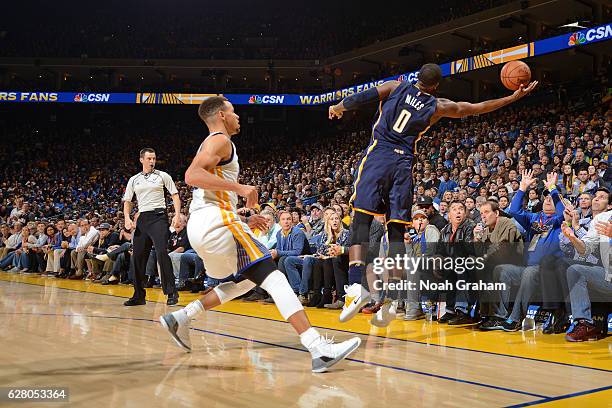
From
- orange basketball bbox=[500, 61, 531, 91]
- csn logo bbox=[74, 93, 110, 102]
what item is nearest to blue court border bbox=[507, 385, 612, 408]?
orange basketball bbox=[500, 61, 531, 91]

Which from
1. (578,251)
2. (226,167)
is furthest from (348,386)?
(578,251)

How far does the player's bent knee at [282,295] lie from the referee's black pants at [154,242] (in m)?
3.65

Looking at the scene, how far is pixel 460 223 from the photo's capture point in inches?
254

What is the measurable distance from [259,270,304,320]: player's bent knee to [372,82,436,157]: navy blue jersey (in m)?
1.63

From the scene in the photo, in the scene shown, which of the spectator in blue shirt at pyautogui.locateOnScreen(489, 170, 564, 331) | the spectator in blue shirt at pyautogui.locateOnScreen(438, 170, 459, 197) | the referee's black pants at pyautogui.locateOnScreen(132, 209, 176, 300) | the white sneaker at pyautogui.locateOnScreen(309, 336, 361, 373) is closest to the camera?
the white sneaker at pyautogui.locateOnScreen(309, 336, 361, 373)

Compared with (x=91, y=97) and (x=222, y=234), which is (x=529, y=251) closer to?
(x=222, y=234)

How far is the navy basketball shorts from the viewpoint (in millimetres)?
4750

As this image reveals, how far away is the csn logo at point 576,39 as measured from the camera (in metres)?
16.7

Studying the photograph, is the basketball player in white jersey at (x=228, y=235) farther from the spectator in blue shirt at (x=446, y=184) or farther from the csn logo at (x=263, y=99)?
the csn logo at (x=263, y=99)

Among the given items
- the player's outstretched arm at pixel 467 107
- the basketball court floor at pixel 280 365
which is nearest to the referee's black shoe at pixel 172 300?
the basketball court floor at pixel 280 365

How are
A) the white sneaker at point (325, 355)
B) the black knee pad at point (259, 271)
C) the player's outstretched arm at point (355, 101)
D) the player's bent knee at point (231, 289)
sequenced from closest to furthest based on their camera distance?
1. the white sneaker at point (325, 355)
2. the black knee pad at point (259, 271)
3. the player's bent knee at point (231, 289)
4. the player's outstretched arm at point (355, 101)

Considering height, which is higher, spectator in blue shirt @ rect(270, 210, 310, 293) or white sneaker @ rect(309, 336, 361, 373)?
spectator in blue shirt @ rect(270, 210, 310, 293)

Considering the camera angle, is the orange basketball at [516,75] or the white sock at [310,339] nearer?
the white sock at [310,339]

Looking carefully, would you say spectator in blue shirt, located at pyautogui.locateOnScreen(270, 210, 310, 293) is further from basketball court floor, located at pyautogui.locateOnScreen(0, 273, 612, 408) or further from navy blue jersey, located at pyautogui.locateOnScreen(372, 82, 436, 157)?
navy blue jersey, located at pyautogui.locateOnScreen(372, 82, 436, 157)
